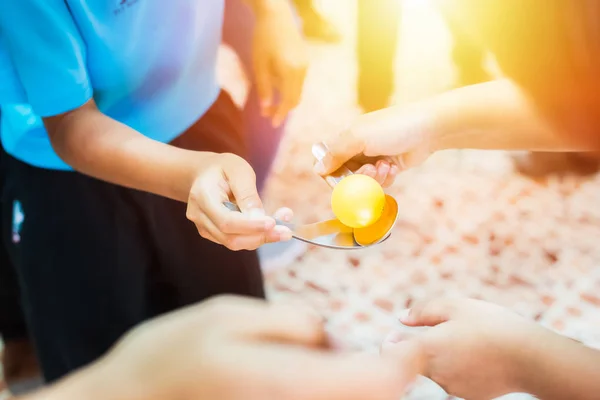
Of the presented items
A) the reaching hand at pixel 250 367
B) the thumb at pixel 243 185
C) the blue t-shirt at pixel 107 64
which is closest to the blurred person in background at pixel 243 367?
the reaching hand at pixel 250 367

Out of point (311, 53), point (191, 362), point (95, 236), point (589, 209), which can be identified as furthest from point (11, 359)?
point (589, 209)

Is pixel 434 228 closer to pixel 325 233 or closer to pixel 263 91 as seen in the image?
pixel 325 233

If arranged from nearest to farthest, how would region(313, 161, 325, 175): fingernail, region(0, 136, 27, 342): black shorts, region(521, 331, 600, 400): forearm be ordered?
region(521, 331, 600, 400): forearm, region(313, 161, 325, 175): fingernail, region(0, 136, 27, 342): black shorts

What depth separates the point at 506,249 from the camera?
0.51m

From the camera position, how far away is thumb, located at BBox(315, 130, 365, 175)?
19.9 inches

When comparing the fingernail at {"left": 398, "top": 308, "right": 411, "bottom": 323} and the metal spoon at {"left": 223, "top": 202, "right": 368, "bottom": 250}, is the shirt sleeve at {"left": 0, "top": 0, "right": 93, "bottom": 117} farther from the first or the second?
the fingernail at {"left": 398, "top": 308, "right": 411, "bottom": 323}

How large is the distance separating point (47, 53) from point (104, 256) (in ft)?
0.74

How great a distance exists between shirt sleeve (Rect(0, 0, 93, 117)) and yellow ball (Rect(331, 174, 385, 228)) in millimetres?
254

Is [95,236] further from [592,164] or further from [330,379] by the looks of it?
[592,164]

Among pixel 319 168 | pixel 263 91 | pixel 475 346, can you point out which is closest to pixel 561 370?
pixel 475 346

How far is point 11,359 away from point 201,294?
324mm

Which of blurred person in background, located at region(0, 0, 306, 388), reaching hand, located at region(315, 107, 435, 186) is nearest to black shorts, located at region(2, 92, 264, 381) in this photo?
blurred person in background, located at region(0, 0, 306, 388)

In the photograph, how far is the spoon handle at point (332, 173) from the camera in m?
0.51

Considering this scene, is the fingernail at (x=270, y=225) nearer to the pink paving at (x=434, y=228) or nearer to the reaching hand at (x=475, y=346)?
the pink paving at (x=434, y=228)
